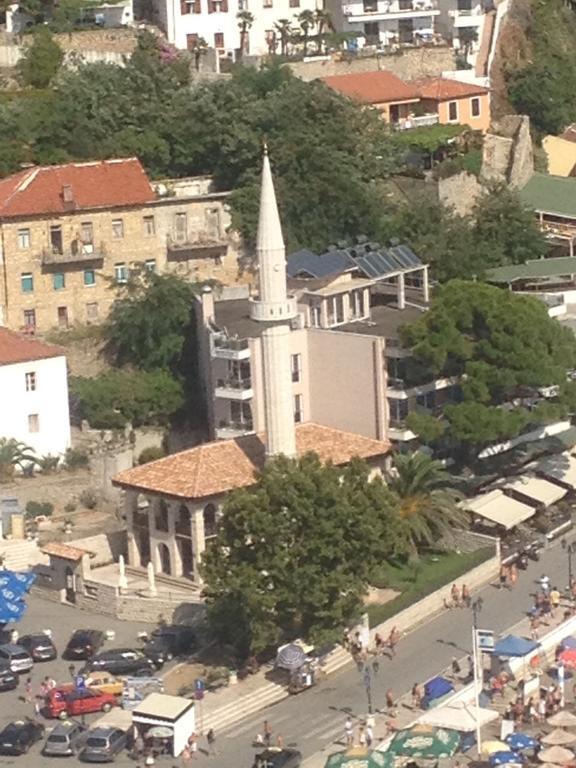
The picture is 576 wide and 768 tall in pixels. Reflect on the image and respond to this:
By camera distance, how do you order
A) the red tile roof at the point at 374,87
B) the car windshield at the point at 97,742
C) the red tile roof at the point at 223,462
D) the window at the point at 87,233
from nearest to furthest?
the car windshield at the point at 97,742 < the red tile roof at the point at 223,462 < the window at the point at 87,233 < the red tile roof at the point at 374,87

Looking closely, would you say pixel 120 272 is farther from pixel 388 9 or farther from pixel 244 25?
pixel 388 9

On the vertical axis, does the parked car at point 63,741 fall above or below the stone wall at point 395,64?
below

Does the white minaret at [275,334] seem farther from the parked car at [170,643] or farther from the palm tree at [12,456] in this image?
the palm tree at [12,456]

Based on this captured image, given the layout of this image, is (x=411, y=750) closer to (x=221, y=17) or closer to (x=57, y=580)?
(x=57, y=580)

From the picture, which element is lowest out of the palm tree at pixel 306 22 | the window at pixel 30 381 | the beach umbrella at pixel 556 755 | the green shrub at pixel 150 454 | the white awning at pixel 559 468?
the beach umbrella at pixel 556 755

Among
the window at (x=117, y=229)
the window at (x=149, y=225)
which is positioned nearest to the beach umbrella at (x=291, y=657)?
the window at (x=117, y=229)

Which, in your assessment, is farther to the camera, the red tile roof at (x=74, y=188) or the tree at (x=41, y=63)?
the tree at (x=41, y=63)

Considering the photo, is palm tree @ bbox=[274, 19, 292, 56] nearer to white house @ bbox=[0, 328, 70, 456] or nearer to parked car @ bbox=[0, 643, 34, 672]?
white house @ bbox=[0, 328, 70, 456]
